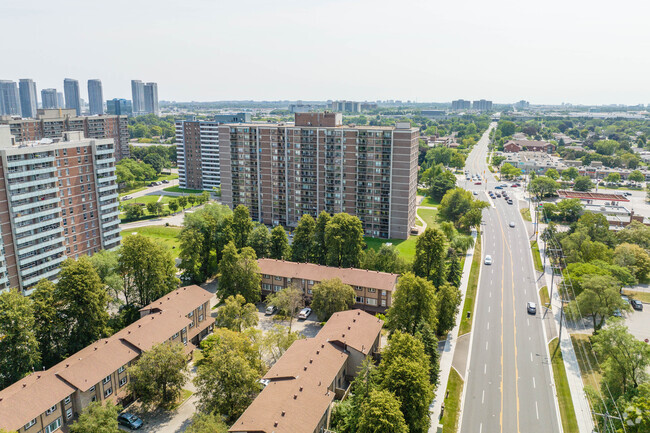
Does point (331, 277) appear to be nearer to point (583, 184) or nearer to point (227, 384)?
point (227, 384)

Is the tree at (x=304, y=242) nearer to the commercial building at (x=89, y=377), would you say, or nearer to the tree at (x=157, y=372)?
the commercial building at (x=89, y=377)

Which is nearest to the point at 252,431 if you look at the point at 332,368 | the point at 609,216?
the point at 332,368

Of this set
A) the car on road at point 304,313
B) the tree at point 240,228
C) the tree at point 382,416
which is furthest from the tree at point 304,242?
the tree at point 382,416

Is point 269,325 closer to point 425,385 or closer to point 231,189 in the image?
point 425,385

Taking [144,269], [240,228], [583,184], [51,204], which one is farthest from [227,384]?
[583,184]

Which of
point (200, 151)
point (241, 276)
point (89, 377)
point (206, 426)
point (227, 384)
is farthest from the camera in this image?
point (200, 151)
